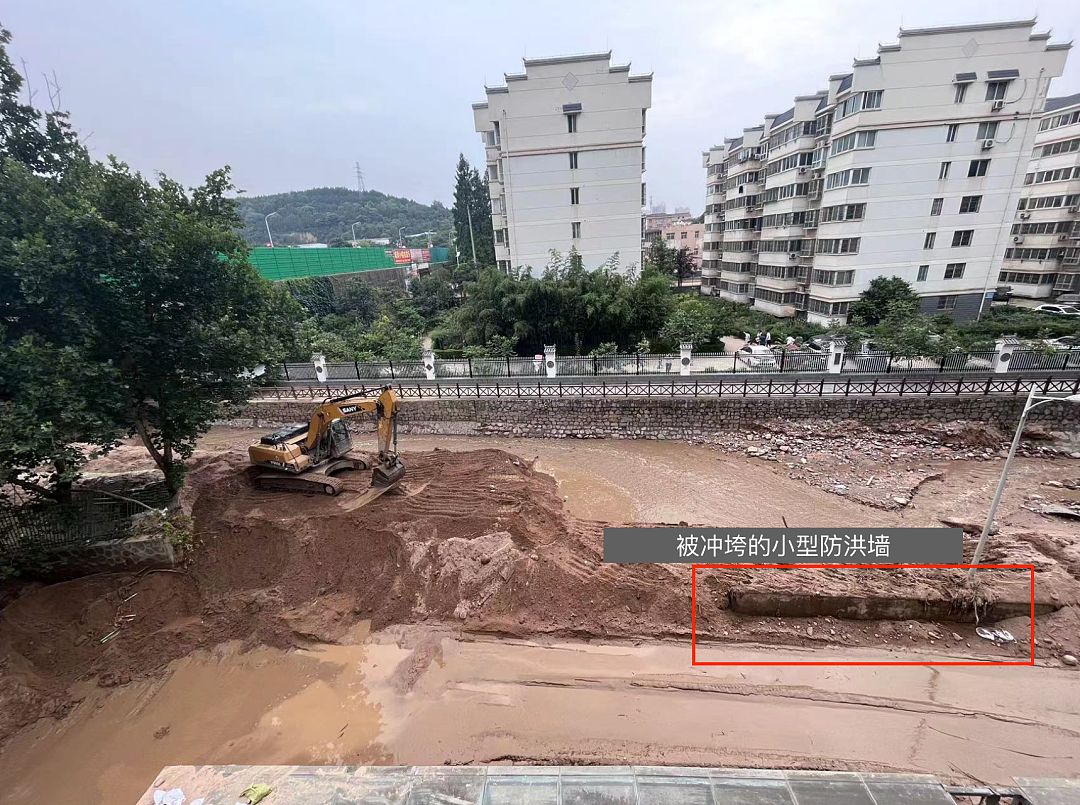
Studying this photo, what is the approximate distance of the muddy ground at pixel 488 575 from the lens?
7.36 metres

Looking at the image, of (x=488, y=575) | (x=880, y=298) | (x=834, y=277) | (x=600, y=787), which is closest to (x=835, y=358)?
(x=880, y=298)

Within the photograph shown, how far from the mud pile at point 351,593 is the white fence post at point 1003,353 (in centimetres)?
1186

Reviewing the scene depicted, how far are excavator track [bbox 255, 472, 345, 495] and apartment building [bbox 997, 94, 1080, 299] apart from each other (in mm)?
37684

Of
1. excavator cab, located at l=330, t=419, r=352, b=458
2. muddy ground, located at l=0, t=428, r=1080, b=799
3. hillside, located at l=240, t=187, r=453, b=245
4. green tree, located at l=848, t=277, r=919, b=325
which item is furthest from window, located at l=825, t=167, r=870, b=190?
hillside, located at l=240, t=187, r=453, b=245

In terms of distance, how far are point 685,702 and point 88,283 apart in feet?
37.6

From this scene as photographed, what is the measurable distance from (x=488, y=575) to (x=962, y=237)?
92.8ft

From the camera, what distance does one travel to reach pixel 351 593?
8523 mm

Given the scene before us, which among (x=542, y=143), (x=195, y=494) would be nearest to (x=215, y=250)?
(x=195, y=494)

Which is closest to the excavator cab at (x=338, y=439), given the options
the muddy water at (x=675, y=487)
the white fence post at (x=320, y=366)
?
the muddy water at (x=675, y=487)

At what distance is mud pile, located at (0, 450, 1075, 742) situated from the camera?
7305 millimetres

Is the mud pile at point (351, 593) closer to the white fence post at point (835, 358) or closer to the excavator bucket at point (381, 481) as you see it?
the excavator bucket at point (381, 481)

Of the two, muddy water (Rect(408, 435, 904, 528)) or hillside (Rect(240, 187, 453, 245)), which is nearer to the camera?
muddy water (Rect(408, 435, 904, 528))

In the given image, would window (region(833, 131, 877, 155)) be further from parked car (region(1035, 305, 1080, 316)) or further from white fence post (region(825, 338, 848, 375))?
parked car (region(1035, 305, 1080, 316))

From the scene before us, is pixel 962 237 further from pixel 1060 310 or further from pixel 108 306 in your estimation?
pixel 108 306
